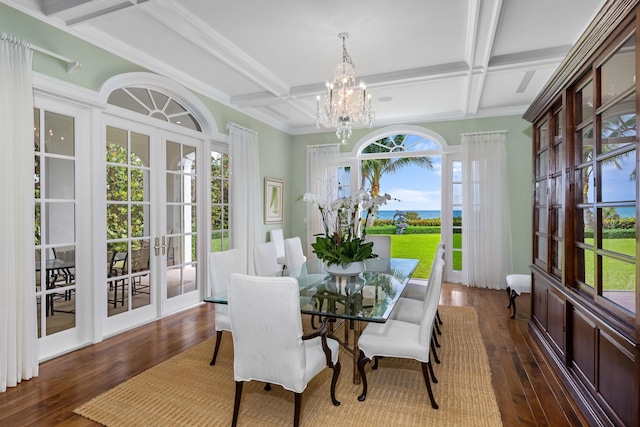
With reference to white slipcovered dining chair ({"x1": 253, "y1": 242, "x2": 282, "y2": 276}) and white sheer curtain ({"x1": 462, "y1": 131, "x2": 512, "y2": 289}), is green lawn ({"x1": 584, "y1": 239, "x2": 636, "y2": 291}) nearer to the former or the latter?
white slipcovered dining chair ({"x1": 253, "y1": 242, "x2": 282, "y2": 276})

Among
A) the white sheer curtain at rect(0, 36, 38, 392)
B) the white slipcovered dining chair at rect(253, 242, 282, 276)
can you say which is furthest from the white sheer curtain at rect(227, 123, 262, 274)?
the white sheer curtain at rect(0, 36, 38, 392)

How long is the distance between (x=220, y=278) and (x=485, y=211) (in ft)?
14.3

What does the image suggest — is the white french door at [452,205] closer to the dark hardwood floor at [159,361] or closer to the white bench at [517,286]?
the white bench at [517,286]

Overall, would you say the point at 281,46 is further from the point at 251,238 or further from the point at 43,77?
the point at 251,238

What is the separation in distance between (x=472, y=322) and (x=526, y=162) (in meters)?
2.97

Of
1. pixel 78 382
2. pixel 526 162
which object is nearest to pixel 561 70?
pixel 526 162

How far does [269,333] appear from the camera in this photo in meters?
1.86

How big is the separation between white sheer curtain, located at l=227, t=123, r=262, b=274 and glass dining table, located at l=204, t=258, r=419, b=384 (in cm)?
183

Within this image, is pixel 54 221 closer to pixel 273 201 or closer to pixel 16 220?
pixel 16 220

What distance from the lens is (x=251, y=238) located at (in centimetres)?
529

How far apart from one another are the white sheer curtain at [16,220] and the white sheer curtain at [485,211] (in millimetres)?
5428

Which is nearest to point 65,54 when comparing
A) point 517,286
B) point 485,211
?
point 517,286

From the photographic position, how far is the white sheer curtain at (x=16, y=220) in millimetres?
2434

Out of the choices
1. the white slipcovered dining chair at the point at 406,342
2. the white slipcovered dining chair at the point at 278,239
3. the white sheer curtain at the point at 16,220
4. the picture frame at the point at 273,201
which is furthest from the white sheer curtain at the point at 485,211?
the white sheer curtain at the point at 16,220
